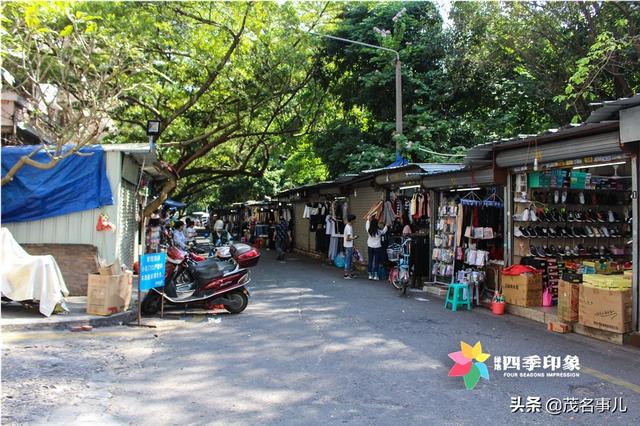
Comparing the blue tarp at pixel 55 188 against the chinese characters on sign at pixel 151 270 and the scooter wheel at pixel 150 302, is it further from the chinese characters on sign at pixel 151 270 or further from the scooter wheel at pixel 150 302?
the chinese characters on sign at pixel 151 270

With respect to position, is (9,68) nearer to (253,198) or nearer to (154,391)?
(154,391)

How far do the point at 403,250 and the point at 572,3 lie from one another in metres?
8.19

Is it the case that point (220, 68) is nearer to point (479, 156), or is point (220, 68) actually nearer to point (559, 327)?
point (479, 156)

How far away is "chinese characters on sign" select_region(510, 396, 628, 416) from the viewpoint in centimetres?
466

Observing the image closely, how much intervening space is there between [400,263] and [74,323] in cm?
687

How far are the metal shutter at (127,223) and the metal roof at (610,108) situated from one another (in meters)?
9.04

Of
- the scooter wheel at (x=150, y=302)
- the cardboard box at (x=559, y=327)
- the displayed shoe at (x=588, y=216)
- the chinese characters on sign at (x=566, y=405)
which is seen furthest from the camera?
the displayed shoe at (x=588, y=216)

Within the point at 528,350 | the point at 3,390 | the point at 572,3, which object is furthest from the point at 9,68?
the point at 572,3

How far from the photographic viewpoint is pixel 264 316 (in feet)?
28.9

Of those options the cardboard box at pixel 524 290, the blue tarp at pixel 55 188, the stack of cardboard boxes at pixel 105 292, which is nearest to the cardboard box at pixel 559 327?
the cardboard box at pixel 524 290

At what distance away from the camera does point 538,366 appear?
5996 millimetres

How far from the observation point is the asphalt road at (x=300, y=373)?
449cm

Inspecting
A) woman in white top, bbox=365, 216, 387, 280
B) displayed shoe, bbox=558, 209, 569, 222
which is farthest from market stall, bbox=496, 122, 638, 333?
woman in white top, bbox=365, 216, 387, 280

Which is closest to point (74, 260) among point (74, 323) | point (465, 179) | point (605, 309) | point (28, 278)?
point (28, 278)
